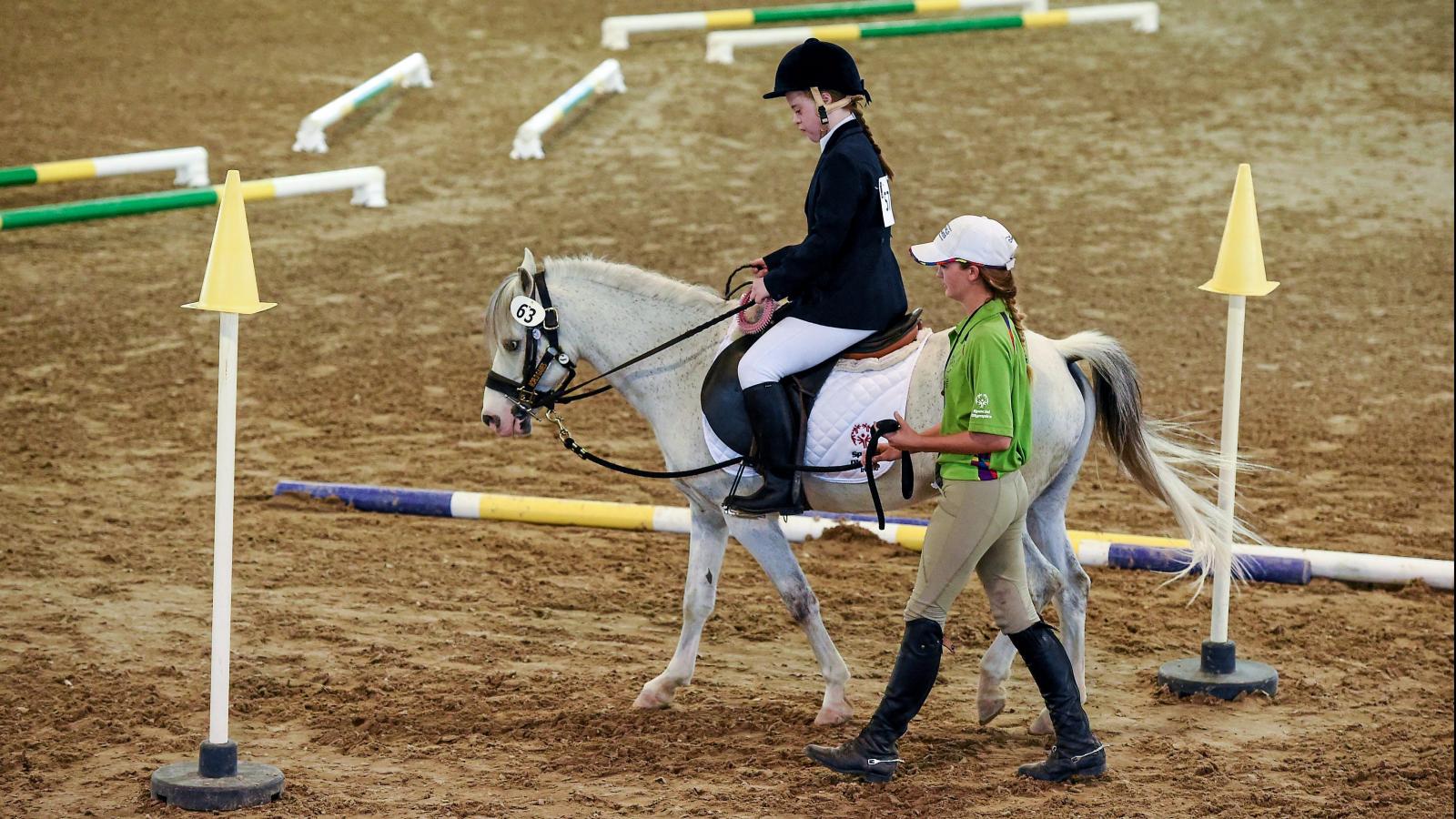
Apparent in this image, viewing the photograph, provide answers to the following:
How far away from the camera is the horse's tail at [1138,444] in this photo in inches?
216

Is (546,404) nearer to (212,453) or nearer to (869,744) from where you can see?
(869,744)

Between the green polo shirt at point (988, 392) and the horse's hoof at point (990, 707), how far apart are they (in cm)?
115

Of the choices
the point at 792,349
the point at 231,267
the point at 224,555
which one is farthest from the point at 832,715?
the point at 231,267

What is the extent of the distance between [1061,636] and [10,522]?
15.9ft

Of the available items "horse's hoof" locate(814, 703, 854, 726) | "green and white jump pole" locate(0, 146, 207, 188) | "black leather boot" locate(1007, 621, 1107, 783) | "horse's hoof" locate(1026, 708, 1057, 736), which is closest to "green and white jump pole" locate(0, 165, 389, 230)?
"green and white jump pole" locate(0, 146, 207, 188)

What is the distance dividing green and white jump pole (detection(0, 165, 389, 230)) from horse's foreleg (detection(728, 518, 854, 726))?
21.6 feet

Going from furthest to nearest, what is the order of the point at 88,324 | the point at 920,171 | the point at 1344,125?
1. the point at 1344,125
2. the point at 920,171
3. the point at 88,324

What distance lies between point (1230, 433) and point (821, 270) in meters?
1.77

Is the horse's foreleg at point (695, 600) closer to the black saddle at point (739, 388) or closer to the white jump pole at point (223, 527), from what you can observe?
the black saddle at point (739, 388)

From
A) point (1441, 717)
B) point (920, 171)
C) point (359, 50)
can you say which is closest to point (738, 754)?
point (1441, 717)

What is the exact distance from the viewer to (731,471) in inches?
213

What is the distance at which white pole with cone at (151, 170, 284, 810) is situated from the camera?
4.46 metres

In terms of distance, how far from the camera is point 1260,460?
29.6 ft

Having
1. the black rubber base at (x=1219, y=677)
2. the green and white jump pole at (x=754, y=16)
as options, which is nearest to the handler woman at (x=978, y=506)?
the black rubber base at (x=1219, y=677)
